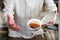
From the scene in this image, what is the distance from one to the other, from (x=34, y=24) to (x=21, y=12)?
0.23 feet

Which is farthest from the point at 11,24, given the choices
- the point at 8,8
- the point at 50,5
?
the point at 50,5

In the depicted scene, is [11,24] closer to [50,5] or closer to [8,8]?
[8,8]

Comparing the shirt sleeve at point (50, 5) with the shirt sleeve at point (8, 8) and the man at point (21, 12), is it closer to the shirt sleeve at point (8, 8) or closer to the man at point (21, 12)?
the man at point (21, 12)

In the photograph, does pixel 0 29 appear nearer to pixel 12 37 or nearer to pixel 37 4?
pixel 12 37

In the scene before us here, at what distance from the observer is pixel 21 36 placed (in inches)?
22.5

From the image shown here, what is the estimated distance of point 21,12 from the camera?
1.80ft

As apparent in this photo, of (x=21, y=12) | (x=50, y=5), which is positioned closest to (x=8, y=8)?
(x=21, y=12)

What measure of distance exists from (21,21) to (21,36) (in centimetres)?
6

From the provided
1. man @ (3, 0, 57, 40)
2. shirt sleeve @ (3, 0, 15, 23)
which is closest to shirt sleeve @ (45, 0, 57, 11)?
man @ (3, 0, 57, 40)

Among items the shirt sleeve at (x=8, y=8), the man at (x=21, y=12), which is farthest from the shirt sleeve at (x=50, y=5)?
the shirt sleeve at (x=8, y=8)

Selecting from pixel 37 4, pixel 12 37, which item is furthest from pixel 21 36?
pixel 37 4

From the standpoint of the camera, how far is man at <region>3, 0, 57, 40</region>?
20.7 inches

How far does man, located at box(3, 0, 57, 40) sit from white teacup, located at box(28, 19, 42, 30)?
2 cm

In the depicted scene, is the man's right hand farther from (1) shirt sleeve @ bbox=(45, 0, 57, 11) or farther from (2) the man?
(1) shirt sleeve @ bbox=(45, 0, 57, 11)
